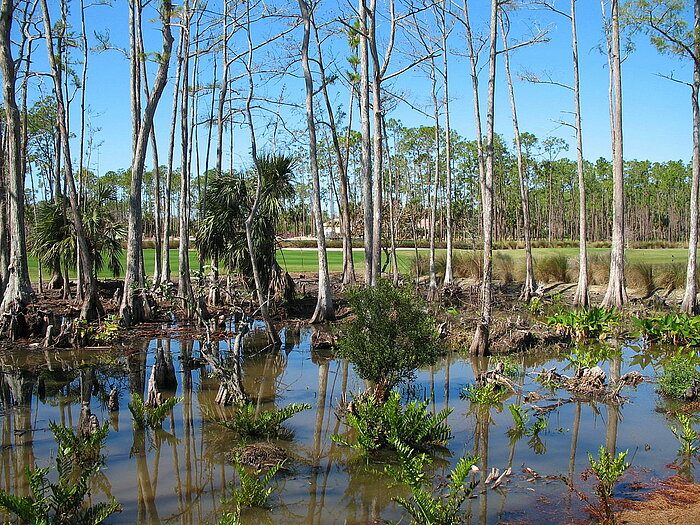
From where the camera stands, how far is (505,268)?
27.1 m

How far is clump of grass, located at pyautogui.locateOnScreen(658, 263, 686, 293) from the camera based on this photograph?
2111cm

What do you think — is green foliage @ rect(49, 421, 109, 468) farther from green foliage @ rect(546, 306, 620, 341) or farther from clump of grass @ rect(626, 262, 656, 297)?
clump of grass @ rect(626, 262, 656, 297)

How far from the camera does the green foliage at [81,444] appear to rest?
21.4ft

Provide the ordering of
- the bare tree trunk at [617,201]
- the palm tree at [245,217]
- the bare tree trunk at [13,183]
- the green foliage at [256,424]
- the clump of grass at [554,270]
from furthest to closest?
1. the clump of grass at [554,270]
2. the bare tree trunk at [617,201]
3. the palm tree at [245,217]
4. the bare tree trunk at [13,183]
5. the green foliage at [256,424]

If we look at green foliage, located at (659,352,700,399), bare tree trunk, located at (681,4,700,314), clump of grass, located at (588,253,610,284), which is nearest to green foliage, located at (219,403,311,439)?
green foliage, located at (659,352,700,399)

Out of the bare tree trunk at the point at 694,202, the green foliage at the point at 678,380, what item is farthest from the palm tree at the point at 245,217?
the bare tree trunk at the point at 694,202

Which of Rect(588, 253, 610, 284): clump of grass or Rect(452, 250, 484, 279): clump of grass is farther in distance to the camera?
Rect(452, 250, 484, 279): clump of grass

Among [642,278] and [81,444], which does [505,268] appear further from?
[81,444]

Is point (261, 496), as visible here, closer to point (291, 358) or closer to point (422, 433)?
point (422, 433)

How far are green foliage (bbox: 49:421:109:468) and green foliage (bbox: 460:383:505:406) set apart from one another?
537 cm

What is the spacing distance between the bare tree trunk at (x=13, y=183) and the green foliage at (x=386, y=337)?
8922 millimetres

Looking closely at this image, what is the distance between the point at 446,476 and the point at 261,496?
2098 mm

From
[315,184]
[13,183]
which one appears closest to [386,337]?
[315,184]

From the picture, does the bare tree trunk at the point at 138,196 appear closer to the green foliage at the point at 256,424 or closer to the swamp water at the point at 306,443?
the swamp water at the point at 306,443
